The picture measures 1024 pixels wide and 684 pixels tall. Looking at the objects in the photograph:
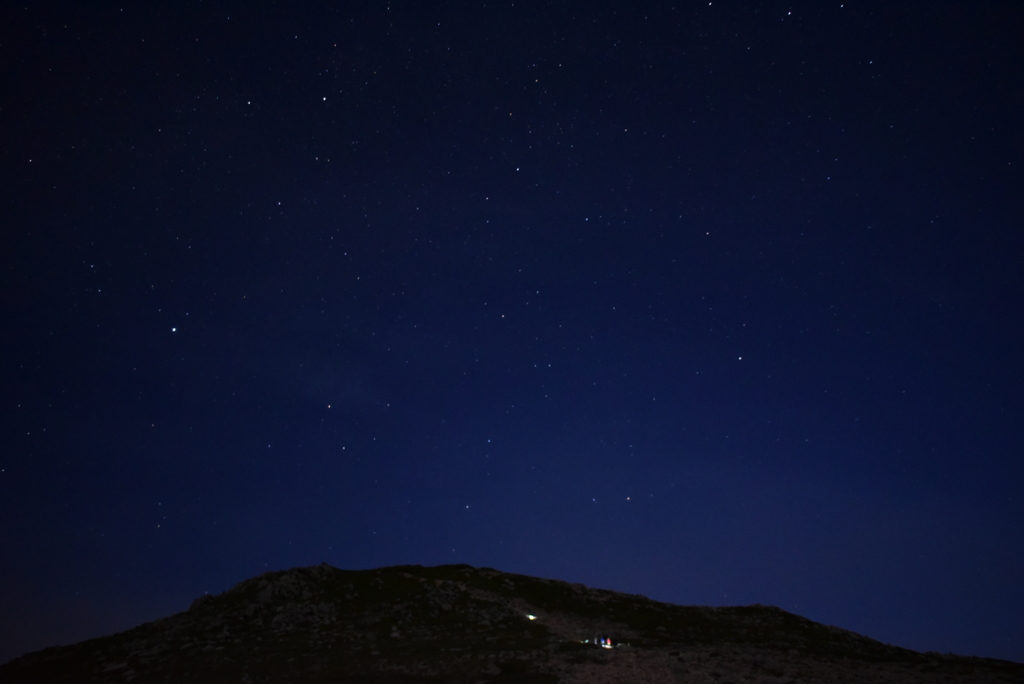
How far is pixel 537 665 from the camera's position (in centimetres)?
2170

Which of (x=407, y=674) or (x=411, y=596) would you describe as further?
(x=411, y=596)

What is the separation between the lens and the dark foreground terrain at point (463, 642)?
2147 cm

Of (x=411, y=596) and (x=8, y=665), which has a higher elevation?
(x=411, y=596)

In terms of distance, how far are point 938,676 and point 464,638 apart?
18.1m

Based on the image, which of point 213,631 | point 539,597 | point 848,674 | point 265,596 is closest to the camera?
point 848,674

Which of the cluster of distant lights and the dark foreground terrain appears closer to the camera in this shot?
the dark foreground terrain

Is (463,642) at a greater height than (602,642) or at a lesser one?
lesser

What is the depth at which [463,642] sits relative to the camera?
2595 centimetres

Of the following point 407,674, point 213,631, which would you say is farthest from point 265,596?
point 407,674

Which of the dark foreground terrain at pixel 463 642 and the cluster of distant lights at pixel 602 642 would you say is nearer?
the dark foreground terrain at pixel 463 642

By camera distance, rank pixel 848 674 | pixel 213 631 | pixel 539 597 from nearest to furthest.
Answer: pixel 848 674 < pixel 213 631 < pixel 539 597

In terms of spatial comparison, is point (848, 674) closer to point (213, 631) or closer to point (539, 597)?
point (539, 597)

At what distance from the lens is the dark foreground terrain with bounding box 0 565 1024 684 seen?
21.5 meters

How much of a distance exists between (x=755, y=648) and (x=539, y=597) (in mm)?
13403
